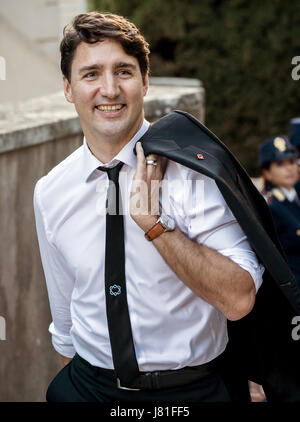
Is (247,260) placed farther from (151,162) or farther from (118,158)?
(118,158)

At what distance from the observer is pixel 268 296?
2373mm

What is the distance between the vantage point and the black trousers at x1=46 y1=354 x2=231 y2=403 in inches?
93.7

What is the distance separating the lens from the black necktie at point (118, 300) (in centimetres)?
237

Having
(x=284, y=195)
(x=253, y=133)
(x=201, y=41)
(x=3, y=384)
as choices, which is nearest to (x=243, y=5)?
(x=201, y=41)

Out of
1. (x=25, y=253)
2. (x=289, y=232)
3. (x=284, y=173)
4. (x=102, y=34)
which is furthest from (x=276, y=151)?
(x=102, y=34)

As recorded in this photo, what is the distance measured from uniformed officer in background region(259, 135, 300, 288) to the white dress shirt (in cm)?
259

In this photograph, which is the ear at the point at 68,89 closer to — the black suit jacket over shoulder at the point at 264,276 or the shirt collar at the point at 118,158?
the shirt collar at the point at 118,158

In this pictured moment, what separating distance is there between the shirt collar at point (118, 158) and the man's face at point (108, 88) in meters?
0.03

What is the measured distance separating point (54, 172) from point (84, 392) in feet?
2.55

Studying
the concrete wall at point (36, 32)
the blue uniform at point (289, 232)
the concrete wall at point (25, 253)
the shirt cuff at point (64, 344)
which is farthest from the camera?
the concrete wall at point (36, 32)

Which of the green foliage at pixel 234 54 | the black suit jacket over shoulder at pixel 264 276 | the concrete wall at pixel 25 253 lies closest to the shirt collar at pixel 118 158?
the black suit jacket over shoulder at pixel 264 276

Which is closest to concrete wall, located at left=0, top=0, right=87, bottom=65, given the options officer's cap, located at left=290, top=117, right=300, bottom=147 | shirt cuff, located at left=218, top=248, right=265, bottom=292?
officer's cap, located at left=290, top=117, right=300, bottom=147

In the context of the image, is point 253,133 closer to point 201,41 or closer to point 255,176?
point 255,176

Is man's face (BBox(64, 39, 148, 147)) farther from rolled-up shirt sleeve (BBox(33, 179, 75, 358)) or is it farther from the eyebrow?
rolled-up shirt sleeve (BBox(33, 179, 75, 358))
